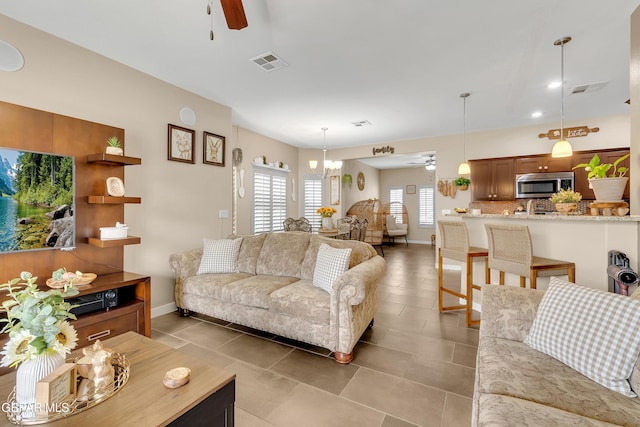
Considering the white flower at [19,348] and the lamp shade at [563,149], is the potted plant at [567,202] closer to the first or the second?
the lamp shade at [563,149]

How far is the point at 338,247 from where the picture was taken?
3.06m

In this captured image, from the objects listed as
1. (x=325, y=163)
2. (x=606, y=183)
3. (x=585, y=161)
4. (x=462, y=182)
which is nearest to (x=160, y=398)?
(x=606, y=183)

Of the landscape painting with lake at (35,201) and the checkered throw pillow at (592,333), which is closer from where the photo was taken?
the checkered throw pillow at (592,333)

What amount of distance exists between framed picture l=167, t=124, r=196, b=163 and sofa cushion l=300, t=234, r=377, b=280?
1.99 metres

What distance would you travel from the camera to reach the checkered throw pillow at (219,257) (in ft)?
11.1

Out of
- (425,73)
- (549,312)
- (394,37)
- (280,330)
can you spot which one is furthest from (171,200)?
(549,312)

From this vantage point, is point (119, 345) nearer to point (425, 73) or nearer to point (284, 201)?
point (425, 73)

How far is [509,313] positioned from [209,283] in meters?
2.73

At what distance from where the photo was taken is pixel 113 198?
8.59 feet

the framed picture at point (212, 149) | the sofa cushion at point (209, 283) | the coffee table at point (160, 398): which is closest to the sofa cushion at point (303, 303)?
the sofa cushion at point (209, 283)

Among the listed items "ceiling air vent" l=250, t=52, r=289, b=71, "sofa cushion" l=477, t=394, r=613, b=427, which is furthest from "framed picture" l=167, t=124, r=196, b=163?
"sofa cushion" l=477, t=394, r=613, b=427

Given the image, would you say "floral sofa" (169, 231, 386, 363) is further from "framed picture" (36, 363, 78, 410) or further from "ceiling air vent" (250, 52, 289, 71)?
"ceiling air vent" (250, 52, 289, 71)

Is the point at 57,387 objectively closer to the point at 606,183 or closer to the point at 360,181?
the point at 606,183

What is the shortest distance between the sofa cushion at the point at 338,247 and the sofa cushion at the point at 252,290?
18cm
